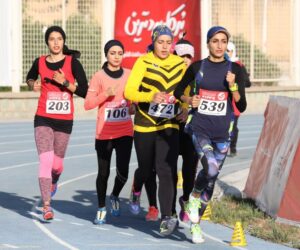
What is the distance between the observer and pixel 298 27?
121 feet

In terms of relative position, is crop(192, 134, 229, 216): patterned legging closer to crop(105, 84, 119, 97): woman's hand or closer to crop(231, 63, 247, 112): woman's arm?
crop(231, 63, 247, 112): woman's arm

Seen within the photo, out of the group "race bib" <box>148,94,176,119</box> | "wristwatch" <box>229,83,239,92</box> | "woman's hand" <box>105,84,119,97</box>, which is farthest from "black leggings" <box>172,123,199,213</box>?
"wristwatch" <box>229,83,239,92</box>

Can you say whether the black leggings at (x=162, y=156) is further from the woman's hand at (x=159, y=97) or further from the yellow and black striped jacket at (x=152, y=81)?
the woman's hand at (x=159, y=97)

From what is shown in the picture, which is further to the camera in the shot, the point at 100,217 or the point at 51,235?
the point at 100,217

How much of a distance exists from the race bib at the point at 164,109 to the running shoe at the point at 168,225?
1003 millimetres

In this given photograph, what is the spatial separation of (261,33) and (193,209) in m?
25.7

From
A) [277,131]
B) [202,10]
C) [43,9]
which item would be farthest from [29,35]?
[277,131]

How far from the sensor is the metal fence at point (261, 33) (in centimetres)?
3497

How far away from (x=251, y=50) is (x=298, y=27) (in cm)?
240

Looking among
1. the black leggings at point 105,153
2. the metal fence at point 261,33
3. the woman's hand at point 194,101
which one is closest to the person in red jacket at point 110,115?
the black leggings at point 105,153

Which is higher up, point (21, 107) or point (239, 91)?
point (239, 91)

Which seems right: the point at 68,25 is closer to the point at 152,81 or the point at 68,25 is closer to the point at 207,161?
the point at 152,81

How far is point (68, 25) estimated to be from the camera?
32125 millimetres

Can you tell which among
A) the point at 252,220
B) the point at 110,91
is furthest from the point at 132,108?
the point at 252,220
